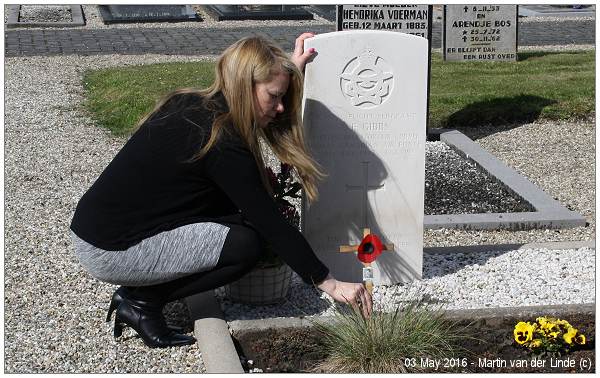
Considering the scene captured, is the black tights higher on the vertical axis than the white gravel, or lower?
higher

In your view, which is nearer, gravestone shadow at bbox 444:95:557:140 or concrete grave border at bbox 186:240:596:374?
concrete grave border at bbox 186:240:596:374

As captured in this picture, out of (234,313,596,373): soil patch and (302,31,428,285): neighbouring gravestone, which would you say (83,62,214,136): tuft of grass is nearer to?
(302,31,428,285): neighbouring gravestone

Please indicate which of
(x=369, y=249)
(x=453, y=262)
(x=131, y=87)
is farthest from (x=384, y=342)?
A: (x=131, y=87)

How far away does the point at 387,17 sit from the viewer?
8.66 metres

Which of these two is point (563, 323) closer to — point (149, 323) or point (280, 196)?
point (280, 196)

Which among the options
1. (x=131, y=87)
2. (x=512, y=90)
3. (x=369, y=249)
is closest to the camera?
(x=369, y=249)

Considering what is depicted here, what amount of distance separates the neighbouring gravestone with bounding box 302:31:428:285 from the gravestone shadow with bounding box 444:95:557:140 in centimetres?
421

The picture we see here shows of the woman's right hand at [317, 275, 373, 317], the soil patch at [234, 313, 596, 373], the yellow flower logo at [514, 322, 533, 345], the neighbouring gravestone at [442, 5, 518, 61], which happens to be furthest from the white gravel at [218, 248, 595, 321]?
the neighbouring gravestone at [442, 5, 518, 61]

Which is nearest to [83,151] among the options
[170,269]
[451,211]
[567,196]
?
[451,211]

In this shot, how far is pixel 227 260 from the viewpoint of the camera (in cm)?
420

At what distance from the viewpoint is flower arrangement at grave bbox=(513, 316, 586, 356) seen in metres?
4.06

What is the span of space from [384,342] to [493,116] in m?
5.82

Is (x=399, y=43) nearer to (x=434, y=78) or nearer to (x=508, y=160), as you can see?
(x=508, y=160)

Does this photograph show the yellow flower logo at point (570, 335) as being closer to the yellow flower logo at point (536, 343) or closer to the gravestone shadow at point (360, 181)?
the yellow flower logo at point (536, 343)
